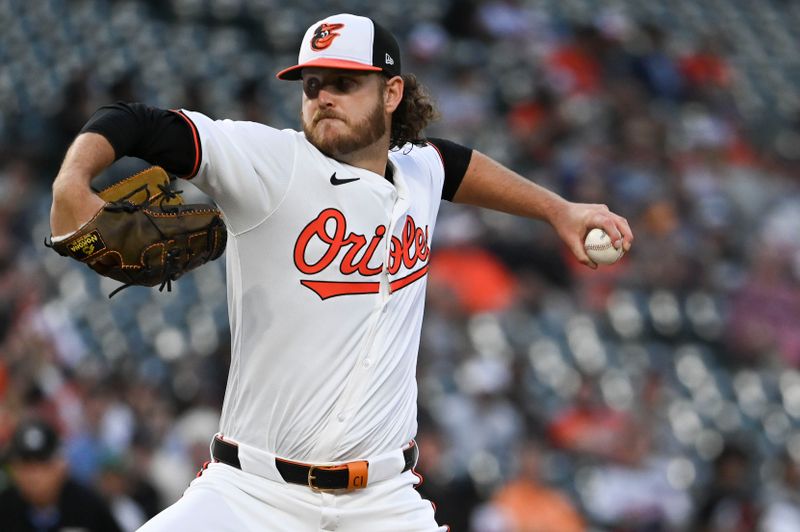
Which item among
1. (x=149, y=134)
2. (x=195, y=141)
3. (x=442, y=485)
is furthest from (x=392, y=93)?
(x=442, y=485)

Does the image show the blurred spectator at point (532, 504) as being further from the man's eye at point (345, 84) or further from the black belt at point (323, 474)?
the man's eye at point (345, 84)

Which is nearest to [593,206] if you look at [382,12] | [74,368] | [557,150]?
[74,368]

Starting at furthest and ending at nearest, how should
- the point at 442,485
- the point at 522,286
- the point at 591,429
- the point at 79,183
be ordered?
the point at 522,286 < the point at 591,429 < the point at 442,485 < the point at 79,183

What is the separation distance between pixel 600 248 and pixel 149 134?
1.31 metres

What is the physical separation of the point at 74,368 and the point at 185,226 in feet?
13.8

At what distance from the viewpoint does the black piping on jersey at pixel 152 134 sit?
285cm

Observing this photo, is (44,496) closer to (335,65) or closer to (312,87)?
(312,87)

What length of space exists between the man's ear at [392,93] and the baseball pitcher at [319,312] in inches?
1.5

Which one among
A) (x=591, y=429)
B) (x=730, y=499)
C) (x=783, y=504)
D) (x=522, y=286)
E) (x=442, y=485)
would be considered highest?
(x=522, y=286)

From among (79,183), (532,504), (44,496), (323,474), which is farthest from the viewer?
(532,504)

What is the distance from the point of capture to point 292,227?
328 cm

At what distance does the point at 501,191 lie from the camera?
12.8 feet

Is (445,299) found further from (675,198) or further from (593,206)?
(593,206)

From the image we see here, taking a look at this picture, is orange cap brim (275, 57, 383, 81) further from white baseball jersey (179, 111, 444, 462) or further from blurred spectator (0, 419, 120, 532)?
blurred spectator (0, 419, 120, 532)
